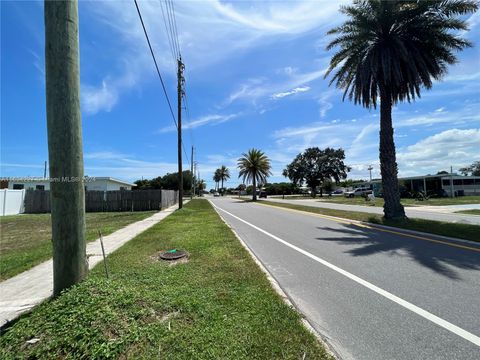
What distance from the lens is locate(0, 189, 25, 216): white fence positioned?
2478 centimetres

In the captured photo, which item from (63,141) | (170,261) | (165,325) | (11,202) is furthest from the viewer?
(11,202)

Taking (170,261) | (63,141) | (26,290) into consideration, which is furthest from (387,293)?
(26,290)

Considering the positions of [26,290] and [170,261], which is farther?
[170,261]

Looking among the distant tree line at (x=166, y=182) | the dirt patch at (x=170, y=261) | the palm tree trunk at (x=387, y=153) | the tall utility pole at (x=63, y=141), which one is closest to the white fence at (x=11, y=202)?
the dirt patch at (x=170, y=261)

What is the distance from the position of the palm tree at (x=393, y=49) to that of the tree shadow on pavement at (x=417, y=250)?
562 centimetres

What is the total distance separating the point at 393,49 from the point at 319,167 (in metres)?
59.1

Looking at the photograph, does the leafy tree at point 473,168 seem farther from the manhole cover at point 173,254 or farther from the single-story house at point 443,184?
the manhole cover at point 173,254

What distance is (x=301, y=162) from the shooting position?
74500 mm

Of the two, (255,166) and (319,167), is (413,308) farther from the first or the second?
(319,167)

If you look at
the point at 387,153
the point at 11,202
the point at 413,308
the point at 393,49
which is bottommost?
the point at 413,308

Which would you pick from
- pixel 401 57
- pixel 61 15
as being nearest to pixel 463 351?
pixel 61 15

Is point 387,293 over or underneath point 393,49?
underneath

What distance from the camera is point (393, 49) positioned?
49.3 ft

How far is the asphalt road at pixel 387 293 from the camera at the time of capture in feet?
11.3
